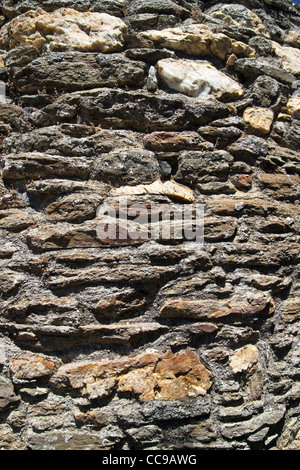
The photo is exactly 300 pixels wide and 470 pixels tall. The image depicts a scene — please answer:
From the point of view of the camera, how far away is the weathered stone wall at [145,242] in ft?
6.23

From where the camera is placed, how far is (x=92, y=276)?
205cm

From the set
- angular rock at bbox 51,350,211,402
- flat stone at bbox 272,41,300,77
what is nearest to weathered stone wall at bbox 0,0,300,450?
angular rock at bbox 51,350,211,402

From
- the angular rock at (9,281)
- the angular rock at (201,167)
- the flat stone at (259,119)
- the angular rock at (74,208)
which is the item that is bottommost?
the angular rock at (9,281)

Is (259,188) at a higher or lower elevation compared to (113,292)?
higher

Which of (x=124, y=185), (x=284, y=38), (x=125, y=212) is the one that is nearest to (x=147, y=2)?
(x=284, y=38)

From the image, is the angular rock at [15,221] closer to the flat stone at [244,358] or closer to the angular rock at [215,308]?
the angular rock at [215,308]

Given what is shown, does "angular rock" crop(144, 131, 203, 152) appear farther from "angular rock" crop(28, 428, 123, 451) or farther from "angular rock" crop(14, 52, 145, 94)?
"angular rock" crop(28, 428, 123, 451)

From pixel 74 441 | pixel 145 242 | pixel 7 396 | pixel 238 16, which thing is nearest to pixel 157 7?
pixel 238 16

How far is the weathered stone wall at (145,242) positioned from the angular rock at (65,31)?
0.04 ft

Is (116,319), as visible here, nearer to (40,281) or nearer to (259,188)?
(40,281)

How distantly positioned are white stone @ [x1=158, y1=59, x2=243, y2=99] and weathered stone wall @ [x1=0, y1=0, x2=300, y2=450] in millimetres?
15

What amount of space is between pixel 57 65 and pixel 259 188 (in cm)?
163

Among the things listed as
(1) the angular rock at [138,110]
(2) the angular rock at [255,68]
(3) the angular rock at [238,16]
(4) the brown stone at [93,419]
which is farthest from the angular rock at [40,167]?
(3) the angular rock at [238,16]

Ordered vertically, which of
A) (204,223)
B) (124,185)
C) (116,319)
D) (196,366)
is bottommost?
(196,366)
